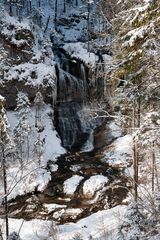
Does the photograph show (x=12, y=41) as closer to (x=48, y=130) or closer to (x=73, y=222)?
(x=48, y=130)

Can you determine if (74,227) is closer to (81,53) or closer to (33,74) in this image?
(33,74)

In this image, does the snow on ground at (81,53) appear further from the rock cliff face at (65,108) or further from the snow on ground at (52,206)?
the snow on ground at (52,206)

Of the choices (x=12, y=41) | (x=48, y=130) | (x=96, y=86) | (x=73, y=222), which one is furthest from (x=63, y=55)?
(x=73, y=222)

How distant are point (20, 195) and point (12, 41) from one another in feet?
63.3

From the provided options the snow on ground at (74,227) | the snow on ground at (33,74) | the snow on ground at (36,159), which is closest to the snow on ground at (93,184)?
the snow on ground at (36,159)

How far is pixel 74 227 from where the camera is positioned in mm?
24281

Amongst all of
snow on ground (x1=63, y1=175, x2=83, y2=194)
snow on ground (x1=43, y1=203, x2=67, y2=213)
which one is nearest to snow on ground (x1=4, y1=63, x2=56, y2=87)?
snow on ground (x1=63, y1=175, x2=83, y2=194)

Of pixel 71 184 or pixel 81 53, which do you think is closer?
pixel 71 184

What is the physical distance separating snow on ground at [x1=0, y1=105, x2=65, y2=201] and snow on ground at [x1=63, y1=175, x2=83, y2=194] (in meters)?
1.86

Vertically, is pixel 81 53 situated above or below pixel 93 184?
above

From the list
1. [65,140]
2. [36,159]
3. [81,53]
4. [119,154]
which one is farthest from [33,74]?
[119,154]

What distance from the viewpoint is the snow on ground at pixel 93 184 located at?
30.4 metres

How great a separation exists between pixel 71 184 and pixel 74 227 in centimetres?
786

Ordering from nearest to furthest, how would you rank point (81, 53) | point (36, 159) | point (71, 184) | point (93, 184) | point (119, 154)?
point (93, 184), point (71, 184), point (36, 159), point (119, 154), point (81, 53)
